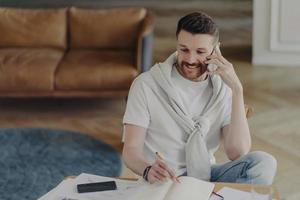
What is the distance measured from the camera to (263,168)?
2.22 meters

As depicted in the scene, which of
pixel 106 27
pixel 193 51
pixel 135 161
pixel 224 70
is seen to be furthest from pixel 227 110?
pixel 106 27

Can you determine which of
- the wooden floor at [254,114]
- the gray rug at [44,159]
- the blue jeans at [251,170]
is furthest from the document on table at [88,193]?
the wooden floor at [254,114]

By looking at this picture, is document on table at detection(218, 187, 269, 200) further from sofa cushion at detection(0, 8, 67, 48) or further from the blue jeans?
sofa cushion at detection(0, 8, 67, 48)

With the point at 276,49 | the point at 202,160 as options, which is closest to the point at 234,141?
the point at 202,160

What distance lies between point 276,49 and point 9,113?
2.56 meters

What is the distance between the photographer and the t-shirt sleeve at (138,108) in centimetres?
230

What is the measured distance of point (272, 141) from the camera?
13.4ft

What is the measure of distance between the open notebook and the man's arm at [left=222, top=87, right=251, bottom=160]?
40 cm

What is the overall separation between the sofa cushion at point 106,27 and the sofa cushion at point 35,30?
0.10m

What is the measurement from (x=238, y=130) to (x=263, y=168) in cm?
19

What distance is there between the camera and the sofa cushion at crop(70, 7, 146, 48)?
4.86m

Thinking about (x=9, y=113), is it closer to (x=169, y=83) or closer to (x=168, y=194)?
(x=169, y=83)

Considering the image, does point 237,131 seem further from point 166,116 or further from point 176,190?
point 176,190

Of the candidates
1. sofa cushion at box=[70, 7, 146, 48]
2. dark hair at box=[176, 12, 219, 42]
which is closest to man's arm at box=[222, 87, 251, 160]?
dark hair at box=[176, 12, 219, 42]
